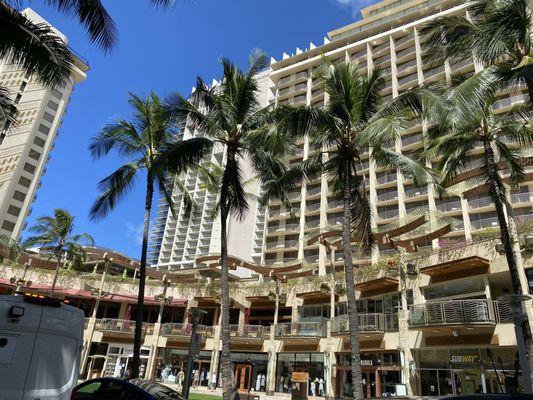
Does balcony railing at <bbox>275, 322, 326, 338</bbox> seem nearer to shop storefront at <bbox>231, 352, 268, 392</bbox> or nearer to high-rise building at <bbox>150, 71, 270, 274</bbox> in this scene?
shop storefront at <bbox>231, 352, 268, 392</bbox>

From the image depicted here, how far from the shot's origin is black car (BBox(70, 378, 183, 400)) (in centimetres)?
922

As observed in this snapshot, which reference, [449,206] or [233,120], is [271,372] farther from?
[449,206]

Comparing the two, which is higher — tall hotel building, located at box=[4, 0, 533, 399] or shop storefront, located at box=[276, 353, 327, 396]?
tall hotel building, located at box=[4, 0, 533, 399]

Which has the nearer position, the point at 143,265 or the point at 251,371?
the point at 143,265

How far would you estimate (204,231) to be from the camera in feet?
347

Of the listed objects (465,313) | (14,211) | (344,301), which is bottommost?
(465,313)

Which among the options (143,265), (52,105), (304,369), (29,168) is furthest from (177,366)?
(52,105)

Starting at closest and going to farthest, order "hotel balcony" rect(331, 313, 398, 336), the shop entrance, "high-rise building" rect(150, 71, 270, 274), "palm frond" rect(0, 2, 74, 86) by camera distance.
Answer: "palm frond" rect(0, 2, 74, 86)
"hotel balcony" rect(331, 313, 398, 336)
the shop entrance
"high-rise building" rect(150, 71, 270, 274)

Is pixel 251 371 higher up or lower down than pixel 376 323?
lower down

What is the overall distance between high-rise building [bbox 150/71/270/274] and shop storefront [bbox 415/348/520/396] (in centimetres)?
5241

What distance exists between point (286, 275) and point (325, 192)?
26931 millimetres

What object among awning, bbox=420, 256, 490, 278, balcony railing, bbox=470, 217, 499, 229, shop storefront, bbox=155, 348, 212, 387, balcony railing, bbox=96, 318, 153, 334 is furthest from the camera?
balcony railing, bbox=470, 217, 499, 229

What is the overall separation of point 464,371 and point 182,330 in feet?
80.1

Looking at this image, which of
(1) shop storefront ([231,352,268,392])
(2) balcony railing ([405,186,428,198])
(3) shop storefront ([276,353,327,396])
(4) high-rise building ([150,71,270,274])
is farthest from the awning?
Answer: (4) high-rise building ([150,71,270,274])
